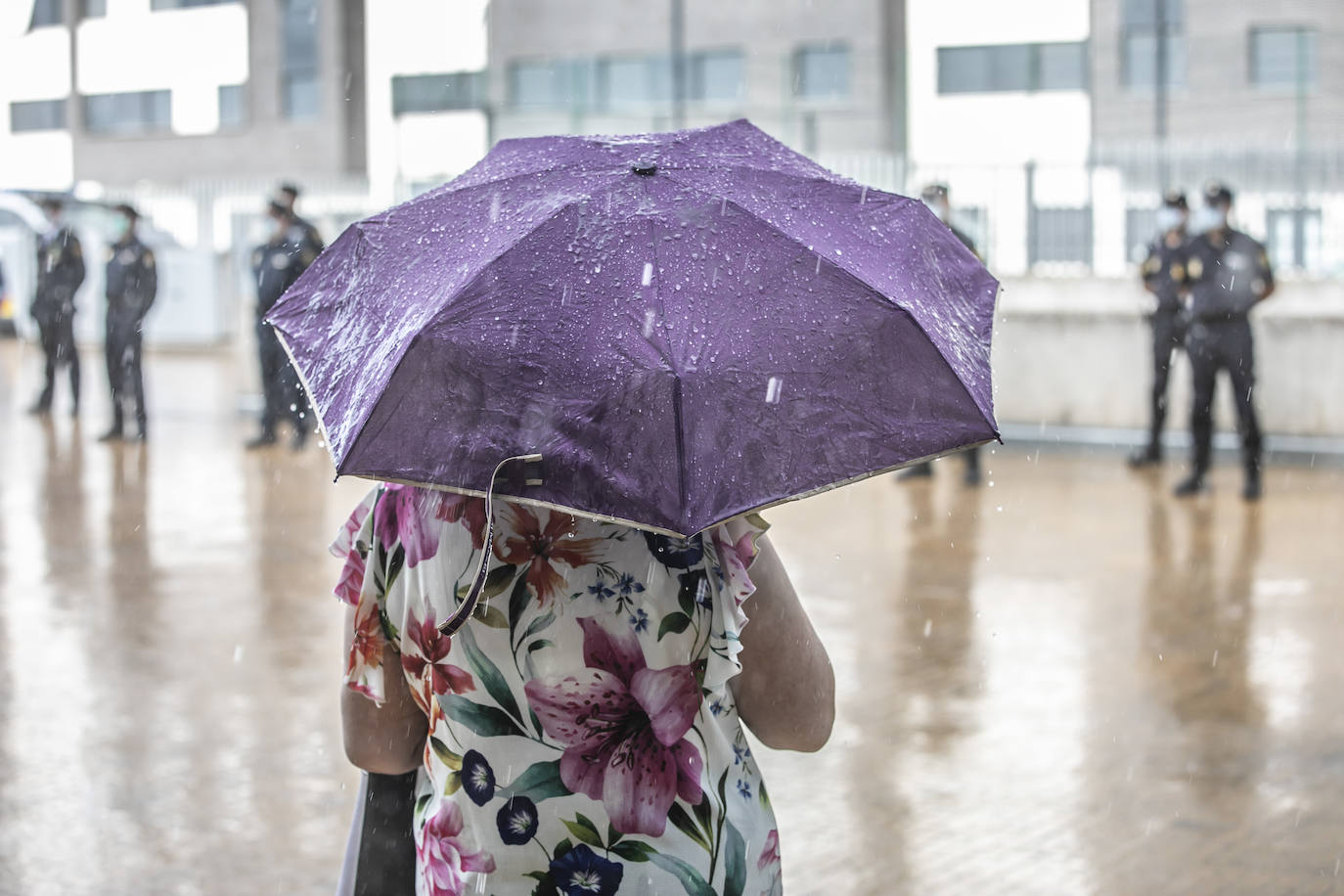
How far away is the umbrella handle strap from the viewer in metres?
1.75

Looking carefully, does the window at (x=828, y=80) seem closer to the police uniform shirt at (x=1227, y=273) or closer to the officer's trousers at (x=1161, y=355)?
the officer's trousers at (x=1161, y=355)

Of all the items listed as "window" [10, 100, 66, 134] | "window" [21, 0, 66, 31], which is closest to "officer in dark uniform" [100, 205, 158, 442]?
"window" [21, 0, 66, 31]

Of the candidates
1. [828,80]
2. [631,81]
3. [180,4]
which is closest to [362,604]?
[828,80]

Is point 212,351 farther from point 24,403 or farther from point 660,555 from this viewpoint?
point 660,555

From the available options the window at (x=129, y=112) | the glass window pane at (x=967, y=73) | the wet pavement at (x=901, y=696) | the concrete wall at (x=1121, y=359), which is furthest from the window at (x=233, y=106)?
the wet pavement at (x=901, y=696)

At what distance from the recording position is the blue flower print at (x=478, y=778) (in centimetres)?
198

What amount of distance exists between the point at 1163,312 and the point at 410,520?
38.9 feet

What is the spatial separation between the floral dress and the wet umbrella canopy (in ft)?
0.59

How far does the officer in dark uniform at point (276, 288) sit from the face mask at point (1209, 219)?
6.93 meters

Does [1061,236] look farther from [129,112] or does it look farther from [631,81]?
[129,112]

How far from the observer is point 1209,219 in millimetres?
12203

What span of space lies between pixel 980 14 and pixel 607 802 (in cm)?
2920

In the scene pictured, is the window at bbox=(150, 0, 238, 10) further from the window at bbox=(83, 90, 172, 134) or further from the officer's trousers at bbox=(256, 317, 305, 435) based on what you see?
the officer's trousers at bbox=(256, 317, 305, 435)

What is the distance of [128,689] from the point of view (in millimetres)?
6281
